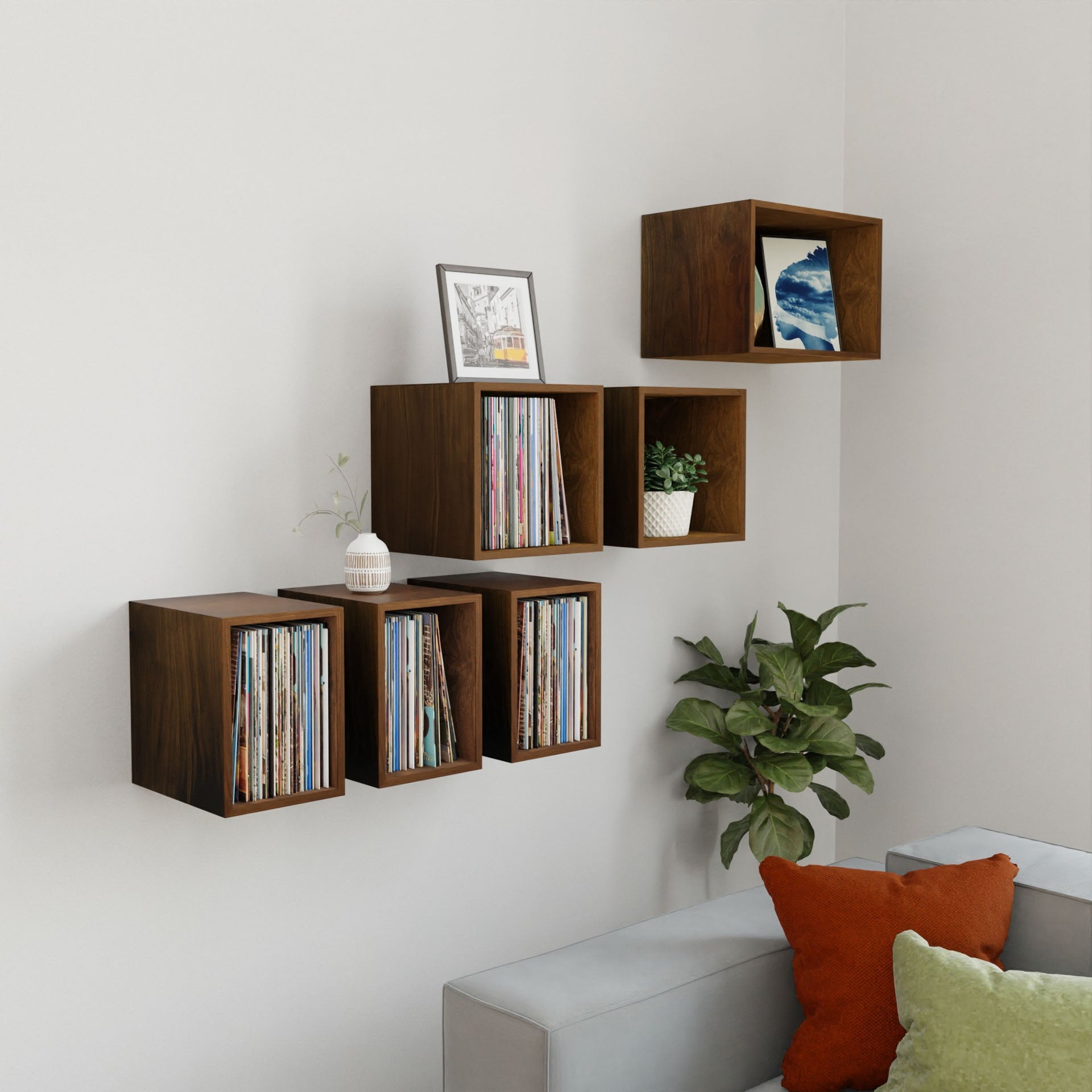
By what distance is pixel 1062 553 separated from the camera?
2.75 metres

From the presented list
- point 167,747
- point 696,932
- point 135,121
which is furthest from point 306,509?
point 696,932

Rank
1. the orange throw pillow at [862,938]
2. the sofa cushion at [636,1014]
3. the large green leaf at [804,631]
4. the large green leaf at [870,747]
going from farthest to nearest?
1. the large green leaf at [870,747]
2. the large green leaf at [804,631]
3. the orange throw pillow at [862,938]
4. the sofa cushion at [636,1014]

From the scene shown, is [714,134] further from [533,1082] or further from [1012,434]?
[533,1082]

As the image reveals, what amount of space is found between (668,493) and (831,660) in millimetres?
616

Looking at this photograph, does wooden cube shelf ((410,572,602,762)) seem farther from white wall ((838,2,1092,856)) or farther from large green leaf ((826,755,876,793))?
white wall ((838,2,1092,856))

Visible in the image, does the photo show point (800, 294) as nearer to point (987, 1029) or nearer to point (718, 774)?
point (718, 774)

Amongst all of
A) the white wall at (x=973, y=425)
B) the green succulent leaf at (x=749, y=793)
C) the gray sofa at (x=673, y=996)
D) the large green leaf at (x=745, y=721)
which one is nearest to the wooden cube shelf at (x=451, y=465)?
the large green leaf at (x=745, y=721)

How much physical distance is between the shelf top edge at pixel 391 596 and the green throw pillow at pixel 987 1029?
2.97ft

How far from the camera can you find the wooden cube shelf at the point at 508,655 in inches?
85.3

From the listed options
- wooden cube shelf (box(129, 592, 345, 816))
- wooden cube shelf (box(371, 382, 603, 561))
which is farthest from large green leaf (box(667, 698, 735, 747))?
wooden cube shelf (box(129, 592, 345, 816))

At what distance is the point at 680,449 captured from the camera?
2.65 meters

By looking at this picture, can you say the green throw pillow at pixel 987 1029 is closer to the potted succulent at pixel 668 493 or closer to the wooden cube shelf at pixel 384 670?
the wooden cube shelf at pixel 384 670

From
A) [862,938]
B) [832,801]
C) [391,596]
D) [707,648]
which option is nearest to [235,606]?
[391,596]

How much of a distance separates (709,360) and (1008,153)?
85 cm
